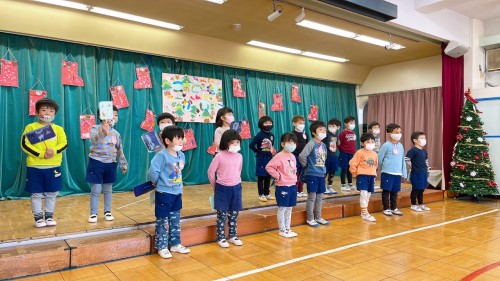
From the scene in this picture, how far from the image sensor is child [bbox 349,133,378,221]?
15.1 ft

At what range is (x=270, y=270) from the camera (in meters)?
2.86

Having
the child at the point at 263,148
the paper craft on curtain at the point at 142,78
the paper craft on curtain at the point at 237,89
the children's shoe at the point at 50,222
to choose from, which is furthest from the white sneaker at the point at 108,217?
the paper craft on curtain at the point at 237,89

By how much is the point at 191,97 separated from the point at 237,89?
1009mm

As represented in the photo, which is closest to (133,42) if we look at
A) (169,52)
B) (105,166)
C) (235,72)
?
(169,52)

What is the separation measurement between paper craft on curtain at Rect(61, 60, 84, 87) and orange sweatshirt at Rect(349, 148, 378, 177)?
13.2ft

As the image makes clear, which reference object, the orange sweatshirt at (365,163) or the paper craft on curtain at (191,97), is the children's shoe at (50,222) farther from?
the orange sweatshirt at (365,163)

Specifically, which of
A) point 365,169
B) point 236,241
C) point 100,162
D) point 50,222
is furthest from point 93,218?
point 365,169

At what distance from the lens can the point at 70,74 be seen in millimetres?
5184

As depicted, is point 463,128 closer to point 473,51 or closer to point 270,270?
point 473,51

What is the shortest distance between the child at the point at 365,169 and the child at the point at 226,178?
190 cm

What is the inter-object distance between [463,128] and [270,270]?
4804mm

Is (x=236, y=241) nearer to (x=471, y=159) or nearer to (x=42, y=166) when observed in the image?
(x=42, y=166)

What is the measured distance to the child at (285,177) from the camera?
12.3 ft

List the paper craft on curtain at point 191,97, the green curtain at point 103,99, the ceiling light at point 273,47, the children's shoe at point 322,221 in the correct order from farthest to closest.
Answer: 1. the ceiling light at point 273,47
2. the paper craft on curtain at point 191,97
3. the green curtain at point 103,99
4. the children's shoe at point 322,221
